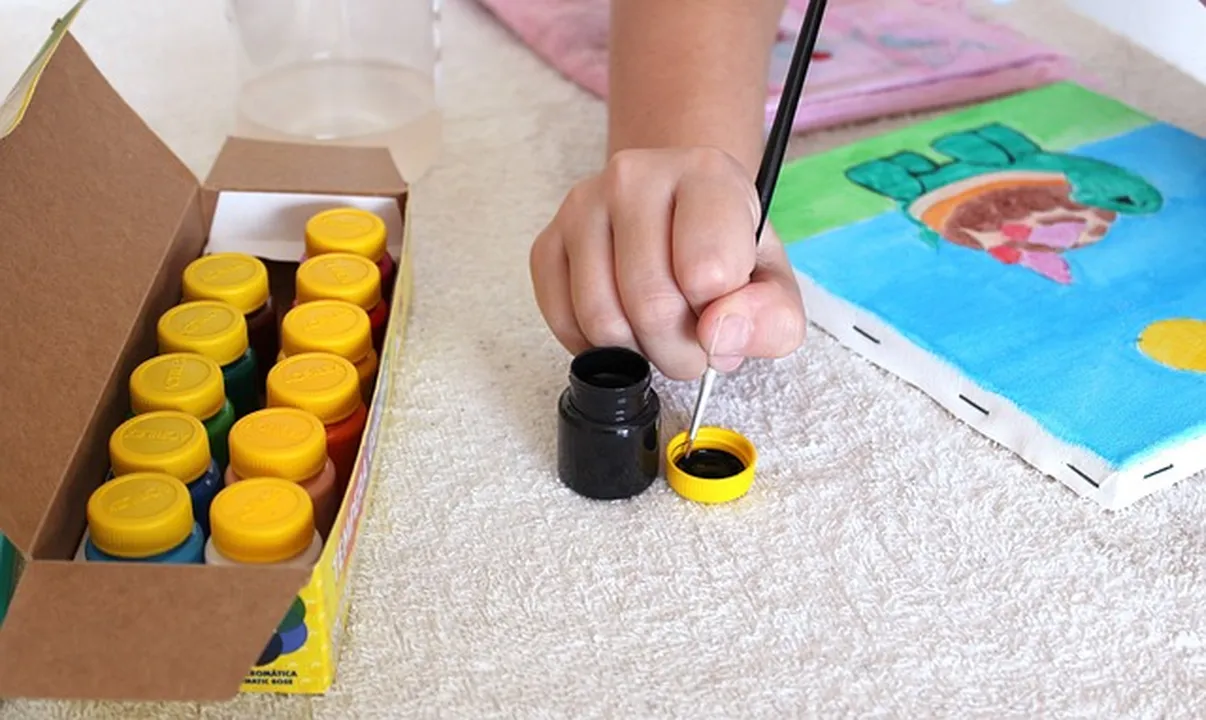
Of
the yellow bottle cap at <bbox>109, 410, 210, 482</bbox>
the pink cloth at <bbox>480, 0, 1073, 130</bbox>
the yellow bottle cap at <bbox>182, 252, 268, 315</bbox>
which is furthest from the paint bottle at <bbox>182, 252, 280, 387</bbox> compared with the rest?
the pink cloth at <bbox>480, 0, 1073, 130</bbox>

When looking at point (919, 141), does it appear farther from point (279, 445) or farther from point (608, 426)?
point (279, 445)

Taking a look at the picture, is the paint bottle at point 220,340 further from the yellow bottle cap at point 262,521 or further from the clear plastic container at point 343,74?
the clear plastic container at point 343,74

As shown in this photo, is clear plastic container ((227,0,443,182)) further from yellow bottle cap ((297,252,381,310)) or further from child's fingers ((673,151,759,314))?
child's fingers ((673,151,759,314))

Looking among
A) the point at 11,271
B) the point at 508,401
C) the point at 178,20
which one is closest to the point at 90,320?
the point at 11,271

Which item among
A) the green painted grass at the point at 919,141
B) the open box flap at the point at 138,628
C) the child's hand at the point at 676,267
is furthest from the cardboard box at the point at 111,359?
the green painted grass at the point at 919,141

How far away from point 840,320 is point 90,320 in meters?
0.37

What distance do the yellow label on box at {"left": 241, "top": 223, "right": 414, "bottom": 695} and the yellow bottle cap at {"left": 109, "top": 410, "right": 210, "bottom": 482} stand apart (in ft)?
0.21

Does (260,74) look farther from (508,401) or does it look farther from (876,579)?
(876,579)

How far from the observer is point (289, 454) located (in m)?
0.53

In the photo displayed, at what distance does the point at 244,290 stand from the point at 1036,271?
1.36ft

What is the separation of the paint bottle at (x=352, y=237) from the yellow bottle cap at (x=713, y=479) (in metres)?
0.17

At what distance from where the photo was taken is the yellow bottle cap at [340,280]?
646 mm

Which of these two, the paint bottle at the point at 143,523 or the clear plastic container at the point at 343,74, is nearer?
the paint bottle at the point at 143,523

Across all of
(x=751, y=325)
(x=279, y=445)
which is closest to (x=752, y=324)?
(x=751, y=325)
